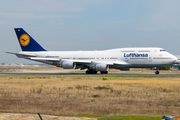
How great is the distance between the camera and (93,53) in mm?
52156

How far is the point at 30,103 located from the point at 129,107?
21.6 ft

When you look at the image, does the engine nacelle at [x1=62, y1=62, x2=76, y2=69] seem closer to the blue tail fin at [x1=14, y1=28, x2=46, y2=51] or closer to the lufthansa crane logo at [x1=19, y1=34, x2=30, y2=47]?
the blue tail fin at [x1=14, y1=28, x2=46, y2=51]

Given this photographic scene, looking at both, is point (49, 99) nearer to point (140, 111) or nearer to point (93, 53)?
point (140, 111)

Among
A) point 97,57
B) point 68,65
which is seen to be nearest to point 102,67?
point 97,57

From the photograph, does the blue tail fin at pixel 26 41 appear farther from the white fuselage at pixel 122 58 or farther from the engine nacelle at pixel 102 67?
the engine nacelle at pixel 102 67

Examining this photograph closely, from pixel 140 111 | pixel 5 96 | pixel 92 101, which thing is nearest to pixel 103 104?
pixel 92 101

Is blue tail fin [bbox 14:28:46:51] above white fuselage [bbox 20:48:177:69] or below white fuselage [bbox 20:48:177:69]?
above

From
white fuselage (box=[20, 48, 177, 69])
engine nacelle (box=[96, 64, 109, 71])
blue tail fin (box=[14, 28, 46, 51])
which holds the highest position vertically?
blue tail fin (box=[14, 28, 46, 51])

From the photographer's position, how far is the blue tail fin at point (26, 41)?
56.5 metres

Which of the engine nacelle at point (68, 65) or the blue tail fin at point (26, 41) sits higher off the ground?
the blue tail fin at point (26, 41)

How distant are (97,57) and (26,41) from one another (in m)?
16.4

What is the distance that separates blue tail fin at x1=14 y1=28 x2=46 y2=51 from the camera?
185 ft

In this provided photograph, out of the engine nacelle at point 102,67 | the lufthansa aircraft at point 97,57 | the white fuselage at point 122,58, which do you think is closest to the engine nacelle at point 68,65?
the lufthansa aircraft at point 97,57

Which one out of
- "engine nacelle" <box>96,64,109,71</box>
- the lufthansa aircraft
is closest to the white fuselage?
the lufthansa aircraft
